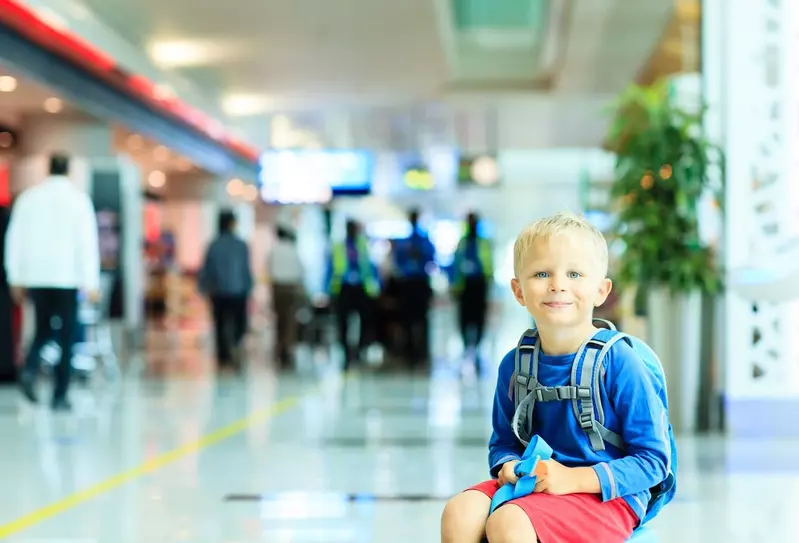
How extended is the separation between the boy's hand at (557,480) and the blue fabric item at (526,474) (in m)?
0.01

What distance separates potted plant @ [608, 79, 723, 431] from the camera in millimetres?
7301

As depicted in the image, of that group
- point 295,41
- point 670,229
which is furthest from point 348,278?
point 670,229

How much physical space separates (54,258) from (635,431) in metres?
6.98

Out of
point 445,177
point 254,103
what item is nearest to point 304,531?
point 254,103

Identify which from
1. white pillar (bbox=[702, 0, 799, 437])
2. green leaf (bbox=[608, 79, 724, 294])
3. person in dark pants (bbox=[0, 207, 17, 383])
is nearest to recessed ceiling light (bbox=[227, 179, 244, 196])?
person in dark pants (bbox=[0, 207, 17, 383])

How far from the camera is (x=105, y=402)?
32.0 feet

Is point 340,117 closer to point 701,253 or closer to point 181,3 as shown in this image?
point 181,3

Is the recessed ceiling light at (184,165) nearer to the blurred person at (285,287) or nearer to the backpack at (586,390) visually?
the blurred person at (285,287)

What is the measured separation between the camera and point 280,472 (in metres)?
5.75

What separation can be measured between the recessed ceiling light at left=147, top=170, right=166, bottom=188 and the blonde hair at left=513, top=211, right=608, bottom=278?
67.1ft

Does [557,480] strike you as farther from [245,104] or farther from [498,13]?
[245,104]

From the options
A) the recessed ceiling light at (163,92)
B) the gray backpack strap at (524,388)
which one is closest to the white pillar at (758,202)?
the gray backpack strap at (524,388)

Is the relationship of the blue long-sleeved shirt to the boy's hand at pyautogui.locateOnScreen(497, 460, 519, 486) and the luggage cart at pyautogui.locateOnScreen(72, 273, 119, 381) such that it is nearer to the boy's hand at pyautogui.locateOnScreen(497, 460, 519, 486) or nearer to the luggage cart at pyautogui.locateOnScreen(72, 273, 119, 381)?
the boy's hand at pyautogui.locateOnScreen(497, 460, 519, 486)

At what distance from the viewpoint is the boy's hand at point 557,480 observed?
2133mm
